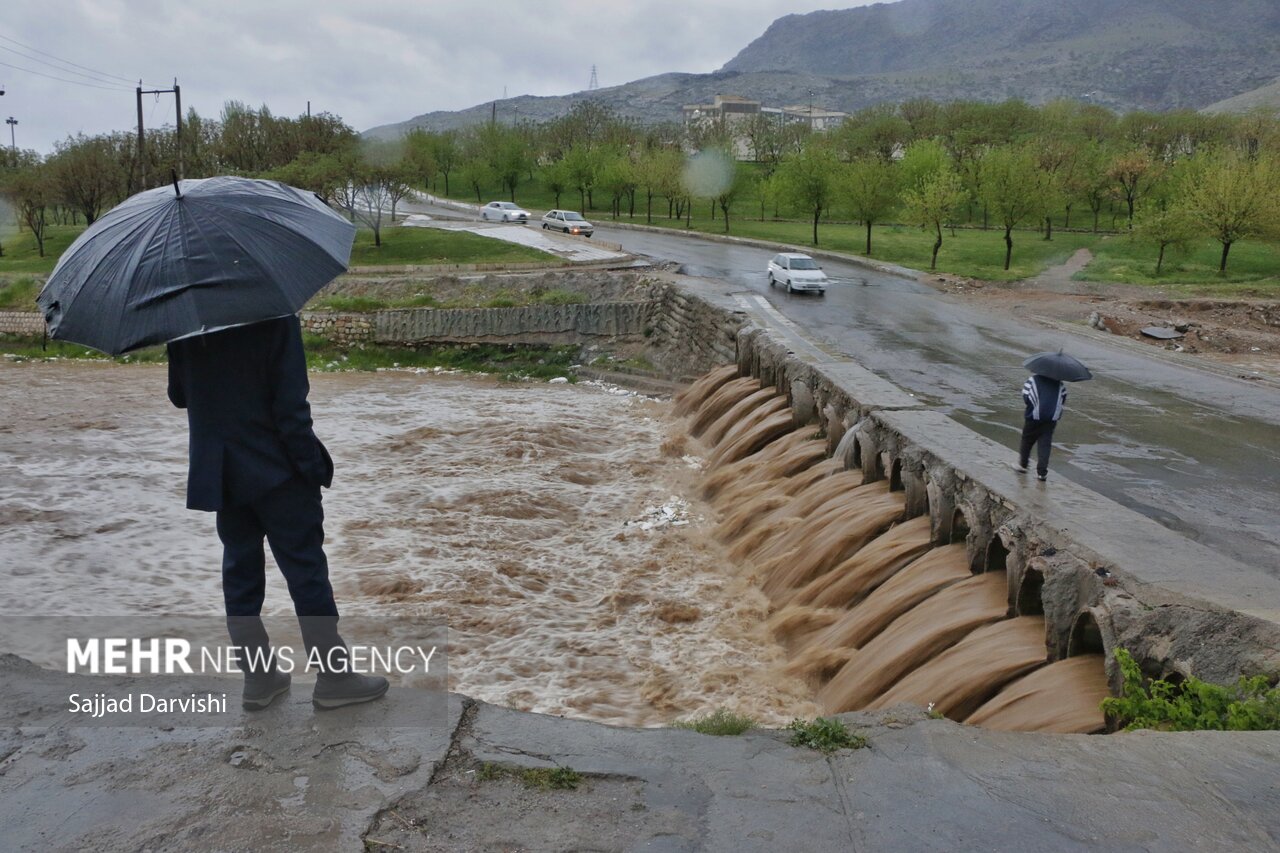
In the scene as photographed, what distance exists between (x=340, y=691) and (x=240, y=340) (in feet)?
5.35

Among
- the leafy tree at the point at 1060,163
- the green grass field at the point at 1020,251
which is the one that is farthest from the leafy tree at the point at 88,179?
the leafy tree at the point at 1060,163

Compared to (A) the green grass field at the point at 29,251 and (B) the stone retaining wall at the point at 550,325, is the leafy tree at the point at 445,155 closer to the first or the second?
(A) the green grass field at the point at 29,251

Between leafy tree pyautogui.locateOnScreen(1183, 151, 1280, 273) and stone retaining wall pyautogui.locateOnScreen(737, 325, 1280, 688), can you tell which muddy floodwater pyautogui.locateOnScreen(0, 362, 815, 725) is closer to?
stone retaining wall pyautogui.locateOnScreen(737, 325, 1280, 688)

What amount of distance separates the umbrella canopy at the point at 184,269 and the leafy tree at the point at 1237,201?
1503 inches

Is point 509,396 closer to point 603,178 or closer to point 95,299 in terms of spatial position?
point 95,299

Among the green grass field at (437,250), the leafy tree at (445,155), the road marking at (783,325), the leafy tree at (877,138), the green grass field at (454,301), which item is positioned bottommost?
the green grass field at (454,301)

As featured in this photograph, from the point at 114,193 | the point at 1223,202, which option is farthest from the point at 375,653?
the point at 114,193

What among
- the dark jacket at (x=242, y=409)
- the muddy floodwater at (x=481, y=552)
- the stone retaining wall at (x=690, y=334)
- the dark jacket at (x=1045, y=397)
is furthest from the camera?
the stone retaining wall at (x=690, y=334)

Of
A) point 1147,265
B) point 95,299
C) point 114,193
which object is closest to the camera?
point 95,299

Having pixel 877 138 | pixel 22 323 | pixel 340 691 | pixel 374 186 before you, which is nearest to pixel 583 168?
pixel 374 186

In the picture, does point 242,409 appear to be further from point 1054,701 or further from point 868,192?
point 868,192

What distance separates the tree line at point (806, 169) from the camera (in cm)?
3947

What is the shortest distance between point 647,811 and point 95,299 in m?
3.08

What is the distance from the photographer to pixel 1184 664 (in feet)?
16.7
